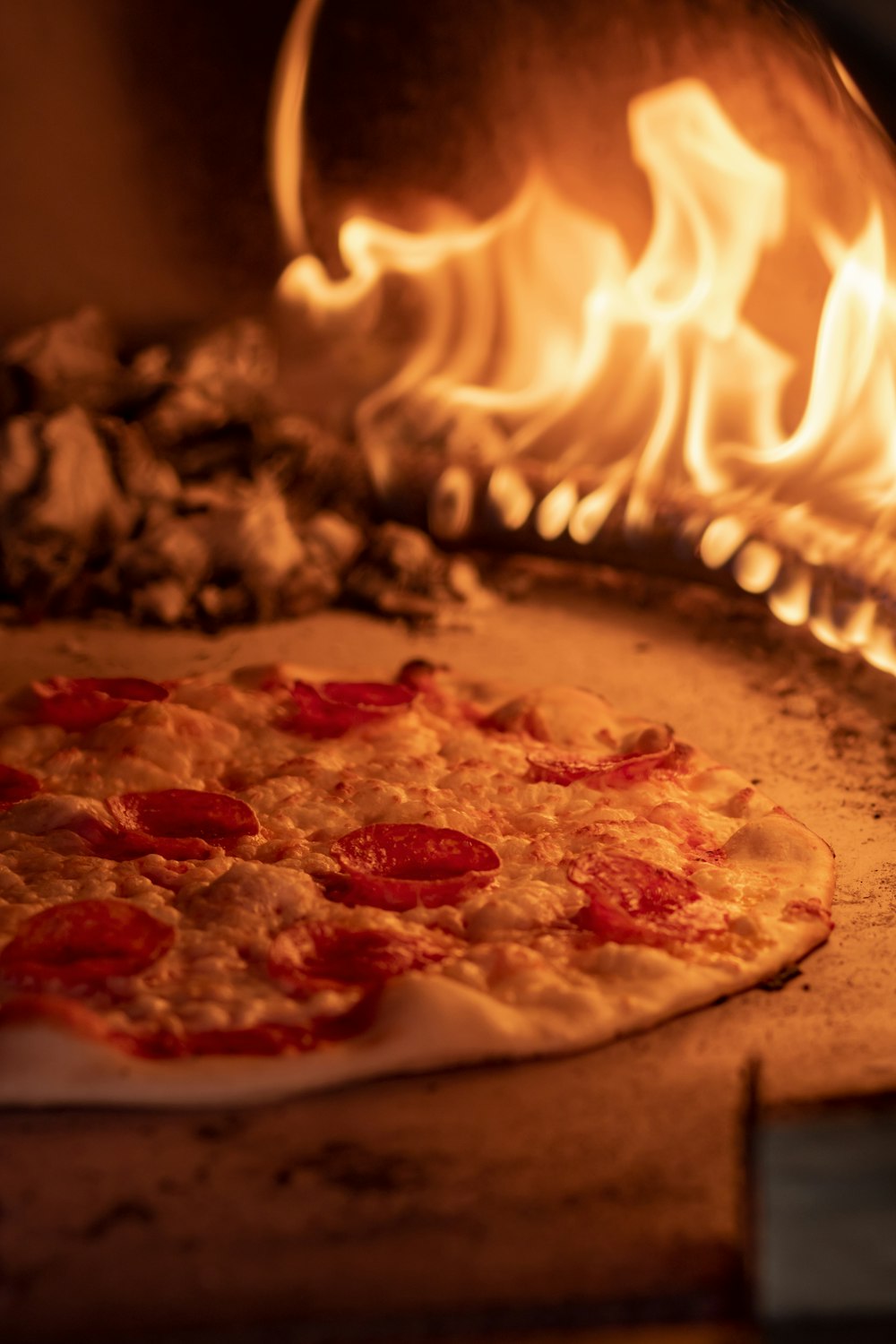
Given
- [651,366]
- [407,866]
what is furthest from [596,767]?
[651,366]

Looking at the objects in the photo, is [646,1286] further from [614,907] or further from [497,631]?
[497,631]

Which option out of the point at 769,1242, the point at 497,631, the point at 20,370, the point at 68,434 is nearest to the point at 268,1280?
the point at 769,1242

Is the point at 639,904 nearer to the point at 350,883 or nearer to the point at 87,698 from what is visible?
the point at 350,883

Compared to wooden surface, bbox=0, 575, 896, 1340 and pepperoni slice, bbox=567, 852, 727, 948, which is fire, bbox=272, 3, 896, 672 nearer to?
pepperoni slice, bbox=567, 852, 727, 948

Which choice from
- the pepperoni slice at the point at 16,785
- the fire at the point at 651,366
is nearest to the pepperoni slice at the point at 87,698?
the pepperoni slice at the point at 16,785

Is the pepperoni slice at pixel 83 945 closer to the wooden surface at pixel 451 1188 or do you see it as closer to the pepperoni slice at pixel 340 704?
the wooden surface at pixel 451 1188

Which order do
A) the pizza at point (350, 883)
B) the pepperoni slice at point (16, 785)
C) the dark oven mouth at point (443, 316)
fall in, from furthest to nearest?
the dark oven mouth at point (443, 316) → the pepperoni slice at point (16, 785) → the pizza at point (350, 883)
